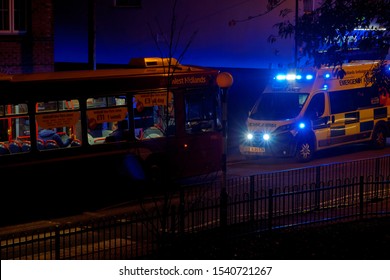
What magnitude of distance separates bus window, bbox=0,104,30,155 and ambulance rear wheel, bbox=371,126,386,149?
12400 millimetres

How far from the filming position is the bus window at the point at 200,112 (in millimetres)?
16906

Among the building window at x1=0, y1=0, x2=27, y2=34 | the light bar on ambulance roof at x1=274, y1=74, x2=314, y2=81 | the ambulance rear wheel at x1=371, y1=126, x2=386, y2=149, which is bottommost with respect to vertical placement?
the ambulance rear wheel at x1=371, y1=126, x2=386, y2=149

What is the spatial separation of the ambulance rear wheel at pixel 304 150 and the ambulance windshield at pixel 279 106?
0.79 m

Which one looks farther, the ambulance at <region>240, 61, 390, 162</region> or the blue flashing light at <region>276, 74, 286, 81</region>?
the blue flashing light at <region>276, 74, 286, 81</region>

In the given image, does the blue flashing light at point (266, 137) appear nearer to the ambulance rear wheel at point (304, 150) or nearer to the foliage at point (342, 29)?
the ambulance rear wheel at point (304, 150)

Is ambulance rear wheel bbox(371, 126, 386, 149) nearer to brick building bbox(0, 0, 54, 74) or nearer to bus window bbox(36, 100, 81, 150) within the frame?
brick building bbox(0, 0, 54, 74)

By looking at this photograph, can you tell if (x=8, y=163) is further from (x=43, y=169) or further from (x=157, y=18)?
(x=157, y=18)

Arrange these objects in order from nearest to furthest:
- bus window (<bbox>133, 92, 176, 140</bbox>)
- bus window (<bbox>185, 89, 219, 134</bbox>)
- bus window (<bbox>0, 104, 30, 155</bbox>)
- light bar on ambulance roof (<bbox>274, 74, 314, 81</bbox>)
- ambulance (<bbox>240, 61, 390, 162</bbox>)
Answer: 1. bus window (<bbox>0, 104, 30, 155</bbox>)
2. bus window (<bbox>133, 92, 176, 140</bbox>)
3. bus window (<bbox>185, 89, 219, 134</bbox>)
4. ambulance (<bbox>240, 61, 390, 162</bbox>)
5. light bar on ambulance roof (<bbox>274, 74, 314, 81</bbox>)

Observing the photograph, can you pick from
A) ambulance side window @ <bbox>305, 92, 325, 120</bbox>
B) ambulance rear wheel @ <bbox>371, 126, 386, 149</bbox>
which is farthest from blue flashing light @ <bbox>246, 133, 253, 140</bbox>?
ambulance rear wheel @ <bbox>371, 126, 386, 149</bbox>

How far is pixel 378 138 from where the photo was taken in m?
23.3

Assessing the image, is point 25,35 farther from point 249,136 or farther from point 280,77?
point 280,77

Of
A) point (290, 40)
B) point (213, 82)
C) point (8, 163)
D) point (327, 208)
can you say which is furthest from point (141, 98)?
point (290, 40)

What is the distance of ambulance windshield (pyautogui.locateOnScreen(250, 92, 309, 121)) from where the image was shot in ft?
69.1

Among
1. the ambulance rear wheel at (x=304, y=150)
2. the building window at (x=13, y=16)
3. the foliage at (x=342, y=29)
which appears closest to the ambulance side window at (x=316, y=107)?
the ambulance rear wheel at (x=304, y=150)
